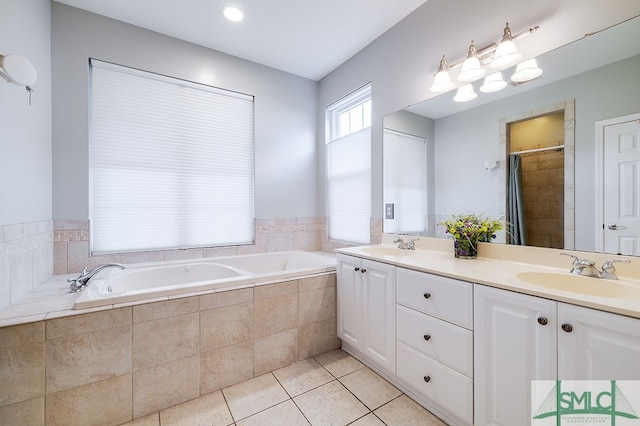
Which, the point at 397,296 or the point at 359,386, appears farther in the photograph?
the point at 359,386

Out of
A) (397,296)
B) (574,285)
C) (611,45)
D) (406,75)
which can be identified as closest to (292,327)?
(397,296)

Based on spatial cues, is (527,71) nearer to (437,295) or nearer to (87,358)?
(437,295)

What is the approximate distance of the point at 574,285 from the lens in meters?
1.24

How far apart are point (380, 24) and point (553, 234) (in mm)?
2138

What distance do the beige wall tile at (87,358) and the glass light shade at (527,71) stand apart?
2726 millimetres

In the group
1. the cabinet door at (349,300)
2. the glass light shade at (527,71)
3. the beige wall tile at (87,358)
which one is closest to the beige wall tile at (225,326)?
the beige wall tile at (87,358)

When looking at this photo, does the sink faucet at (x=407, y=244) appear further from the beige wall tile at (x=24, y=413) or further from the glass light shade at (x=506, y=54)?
the beige wall tile at (x=24, y=413)

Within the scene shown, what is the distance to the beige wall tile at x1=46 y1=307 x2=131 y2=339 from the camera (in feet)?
4.33

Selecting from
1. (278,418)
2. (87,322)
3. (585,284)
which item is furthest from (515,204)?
(87,322)

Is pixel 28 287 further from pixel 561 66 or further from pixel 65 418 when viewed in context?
pixel 561 66

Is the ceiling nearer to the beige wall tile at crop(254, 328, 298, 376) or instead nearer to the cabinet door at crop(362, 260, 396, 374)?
the cabinet door at crop(362, 260, 396, 374)

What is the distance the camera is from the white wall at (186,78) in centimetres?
209

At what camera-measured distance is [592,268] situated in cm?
122

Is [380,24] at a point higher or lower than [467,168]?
higher
